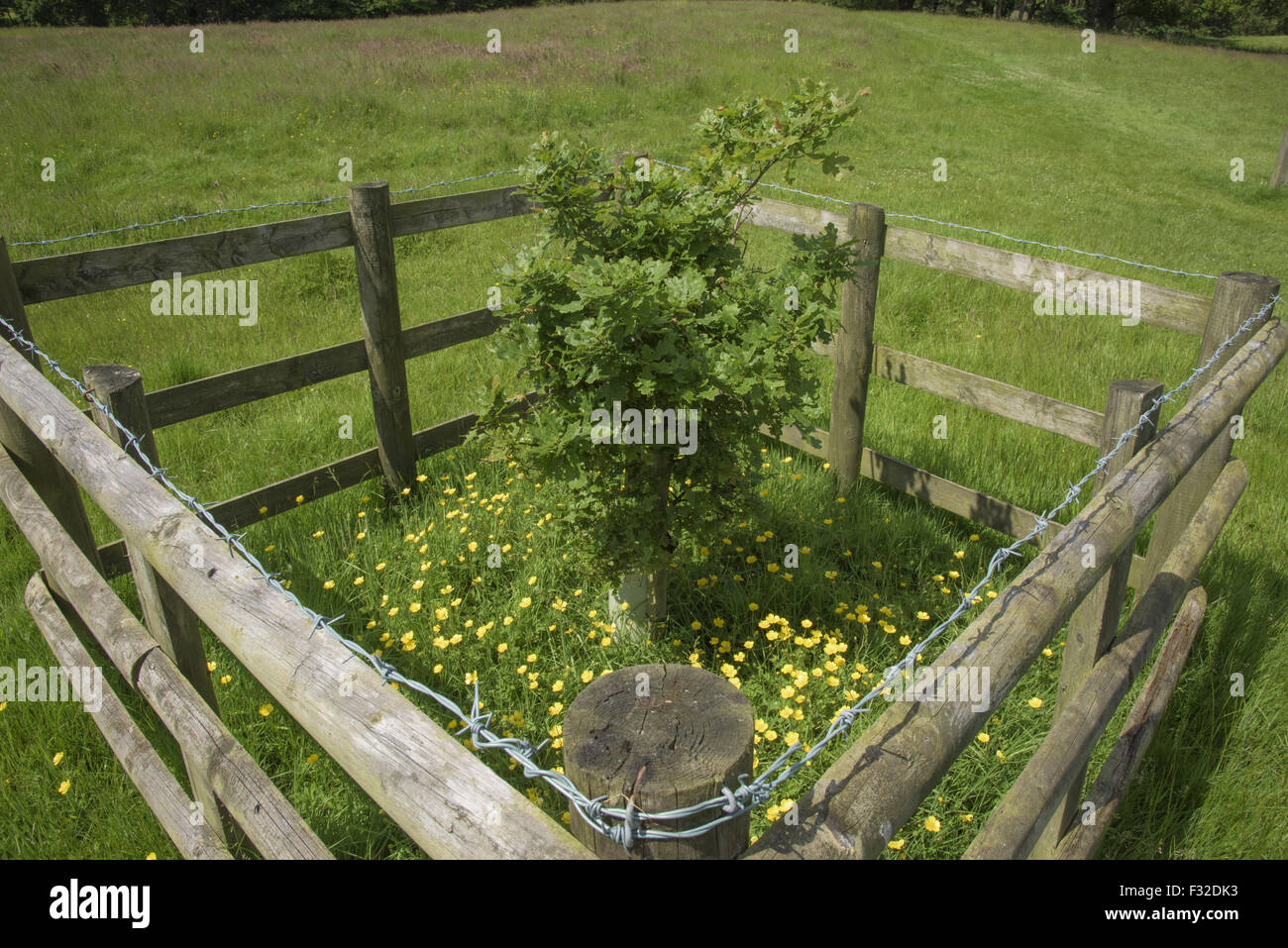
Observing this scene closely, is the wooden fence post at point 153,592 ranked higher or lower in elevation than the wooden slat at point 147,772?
higher

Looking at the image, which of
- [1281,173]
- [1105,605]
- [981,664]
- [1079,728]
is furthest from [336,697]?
[1281,173]

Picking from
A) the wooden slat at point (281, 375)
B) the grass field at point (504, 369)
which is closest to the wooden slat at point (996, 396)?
the grass field at point (504, 369)

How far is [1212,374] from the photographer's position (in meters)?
3.44

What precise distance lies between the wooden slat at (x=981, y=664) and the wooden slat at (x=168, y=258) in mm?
3643

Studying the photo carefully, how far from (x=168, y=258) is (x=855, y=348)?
3519mm

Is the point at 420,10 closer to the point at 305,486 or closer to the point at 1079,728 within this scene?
the point at 305,486

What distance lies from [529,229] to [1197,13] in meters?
61.6

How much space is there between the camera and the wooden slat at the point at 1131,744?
2801mm

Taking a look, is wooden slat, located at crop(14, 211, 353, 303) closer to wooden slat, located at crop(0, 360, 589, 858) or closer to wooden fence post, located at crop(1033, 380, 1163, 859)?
wooden slat, located at crop(0, 360, 589, 858)

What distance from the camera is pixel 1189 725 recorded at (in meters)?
3.62

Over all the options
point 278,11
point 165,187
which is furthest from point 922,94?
point 278,11

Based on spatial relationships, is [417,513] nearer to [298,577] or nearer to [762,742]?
[298,577]

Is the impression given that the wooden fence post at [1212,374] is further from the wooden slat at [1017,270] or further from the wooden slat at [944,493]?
the wooden slat at [944,493]

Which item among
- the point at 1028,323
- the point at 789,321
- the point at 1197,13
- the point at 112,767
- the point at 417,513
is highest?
the point at 1197,13
